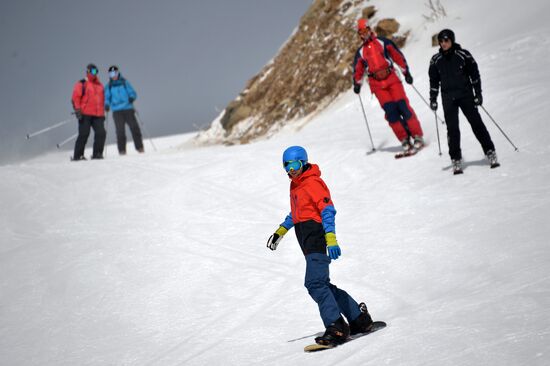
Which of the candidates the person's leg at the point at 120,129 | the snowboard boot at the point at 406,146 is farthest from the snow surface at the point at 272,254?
the person's leg at the point at 120,129

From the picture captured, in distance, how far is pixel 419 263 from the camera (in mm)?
6090

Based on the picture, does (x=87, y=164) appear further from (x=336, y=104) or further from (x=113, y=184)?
(x=336, y=104)

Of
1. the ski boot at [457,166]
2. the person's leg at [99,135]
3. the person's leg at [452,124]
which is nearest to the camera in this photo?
the person's leg at [452,124]

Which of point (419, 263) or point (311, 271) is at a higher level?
point (311, 271)

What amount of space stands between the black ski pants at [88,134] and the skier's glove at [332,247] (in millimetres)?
10544

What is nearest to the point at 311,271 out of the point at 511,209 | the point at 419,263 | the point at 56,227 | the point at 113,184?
the point at 419,263

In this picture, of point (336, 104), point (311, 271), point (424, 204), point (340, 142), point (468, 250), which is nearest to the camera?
point (311, 271)

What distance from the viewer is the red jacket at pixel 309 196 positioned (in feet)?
15.3

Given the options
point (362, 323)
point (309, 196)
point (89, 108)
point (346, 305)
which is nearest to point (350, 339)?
point (362, 323)

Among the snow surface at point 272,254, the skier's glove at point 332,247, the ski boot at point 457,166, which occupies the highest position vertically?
the skier's glove at point 332,247

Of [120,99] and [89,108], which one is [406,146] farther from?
[120,99]

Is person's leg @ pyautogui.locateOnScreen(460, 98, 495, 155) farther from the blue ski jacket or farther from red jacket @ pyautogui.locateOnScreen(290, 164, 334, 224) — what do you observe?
the blue ski jacket

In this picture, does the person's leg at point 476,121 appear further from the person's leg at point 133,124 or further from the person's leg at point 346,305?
the person's leg at point 133,124

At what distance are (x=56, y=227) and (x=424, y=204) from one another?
18.6 feet
